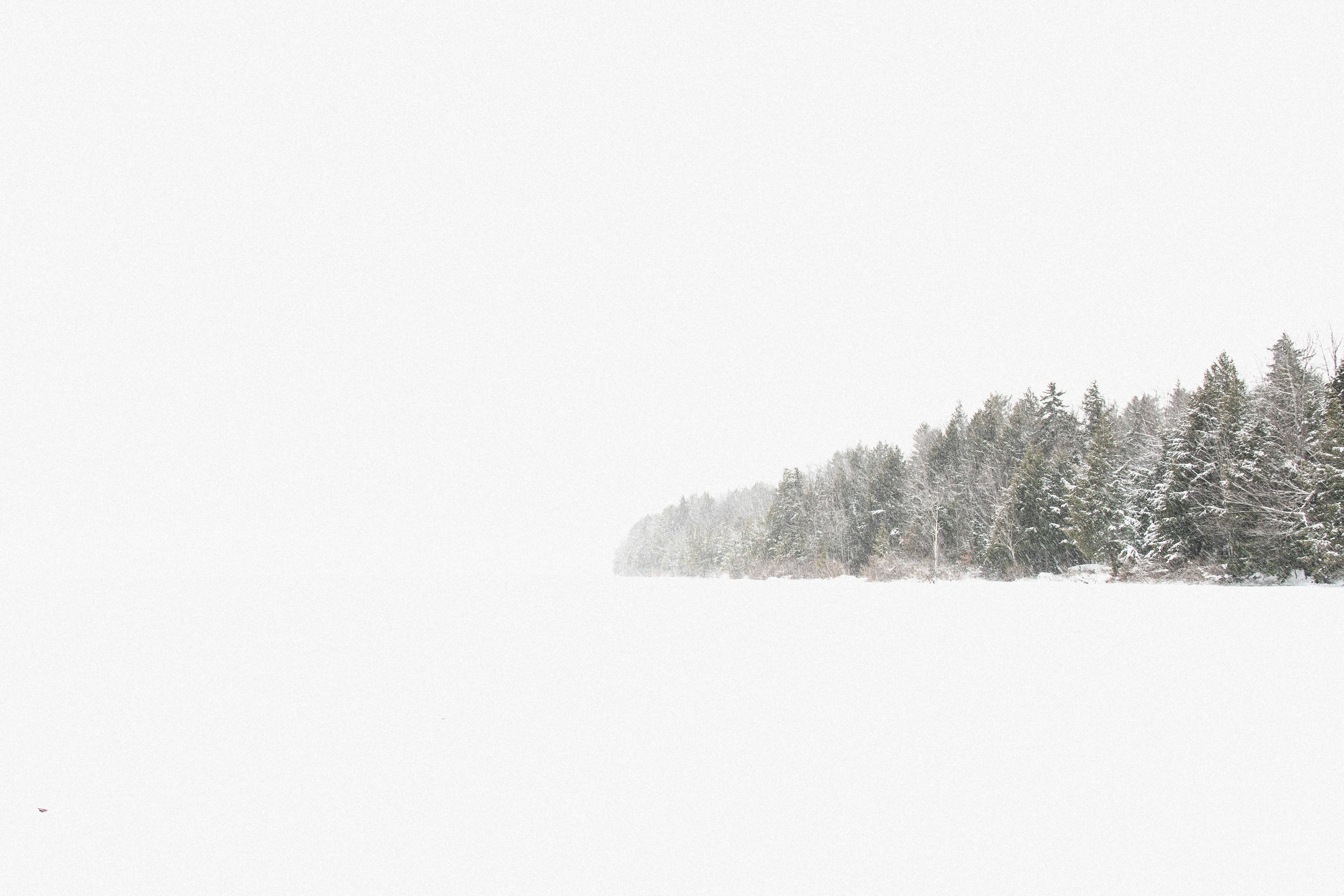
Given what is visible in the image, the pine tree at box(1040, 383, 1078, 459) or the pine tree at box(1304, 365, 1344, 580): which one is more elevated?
the pine tree at box(1040, 383, 1078, 459)

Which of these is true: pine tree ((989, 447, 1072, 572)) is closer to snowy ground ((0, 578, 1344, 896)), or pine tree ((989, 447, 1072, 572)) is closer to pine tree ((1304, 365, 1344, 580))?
pine tree ((1304, 365, 1344, 580))

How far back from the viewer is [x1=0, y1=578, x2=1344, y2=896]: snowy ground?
2.65 metres

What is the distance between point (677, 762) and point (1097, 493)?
98.4 ft

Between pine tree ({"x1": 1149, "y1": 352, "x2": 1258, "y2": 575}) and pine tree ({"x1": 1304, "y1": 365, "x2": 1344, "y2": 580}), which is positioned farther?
pine tree ({"x1": 1149, "y1": 352, "x2": 1258, "y2": 575})

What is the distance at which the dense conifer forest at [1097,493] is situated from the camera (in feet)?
63.2

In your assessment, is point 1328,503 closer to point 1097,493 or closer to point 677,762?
point 1097,493

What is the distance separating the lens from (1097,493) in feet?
89.0

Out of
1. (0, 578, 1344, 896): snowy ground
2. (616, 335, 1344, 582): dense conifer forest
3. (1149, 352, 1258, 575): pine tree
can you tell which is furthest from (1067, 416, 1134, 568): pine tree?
(0, 578, 1344, 896): snowy ground

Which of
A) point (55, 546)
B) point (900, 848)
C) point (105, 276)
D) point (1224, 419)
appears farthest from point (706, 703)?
point (105, 276)

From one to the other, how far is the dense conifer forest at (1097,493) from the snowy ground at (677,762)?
59.2ft

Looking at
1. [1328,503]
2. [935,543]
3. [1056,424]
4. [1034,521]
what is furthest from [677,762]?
[1056,424]

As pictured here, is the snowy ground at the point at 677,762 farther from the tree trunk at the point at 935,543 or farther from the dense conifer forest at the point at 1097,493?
the tree trunk at the point at 935,543

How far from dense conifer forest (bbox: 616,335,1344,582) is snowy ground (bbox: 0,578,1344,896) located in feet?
59.2

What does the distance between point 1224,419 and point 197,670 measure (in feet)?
96.7
